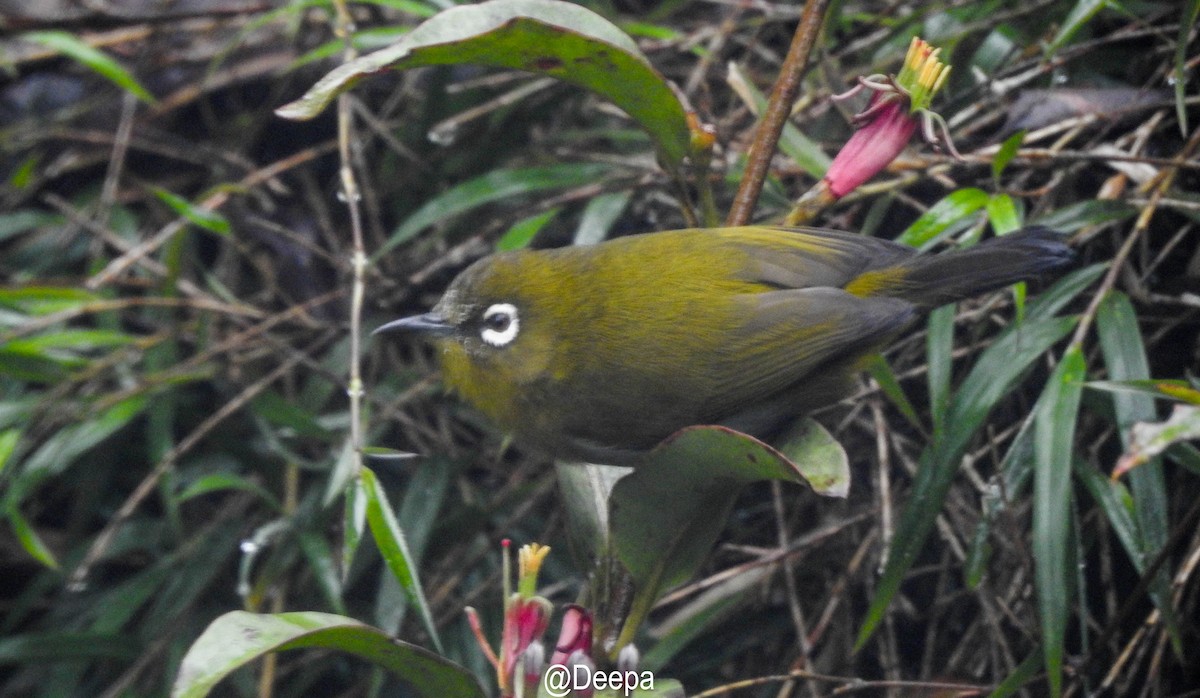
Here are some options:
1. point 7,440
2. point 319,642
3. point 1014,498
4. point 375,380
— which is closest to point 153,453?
point 7,440

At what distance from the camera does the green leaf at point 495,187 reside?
2.76m

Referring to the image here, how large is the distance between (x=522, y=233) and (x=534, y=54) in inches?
41.7

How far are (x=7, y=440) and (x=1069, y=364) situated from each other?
2.41m

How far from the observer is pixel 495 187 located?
2768 mm

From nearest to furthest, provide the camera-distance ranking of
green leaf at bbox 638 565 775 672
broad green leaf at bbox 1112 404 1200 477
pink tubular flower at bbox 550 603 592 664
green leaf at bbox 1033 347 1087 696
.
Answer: broad green leaf at bbox 1112 404 1200 477, pink tubular flower at bbox 550 603 592 664, green leaf at bbox 1033 347 1087 696, green leaf at bbox 638 565 775 672

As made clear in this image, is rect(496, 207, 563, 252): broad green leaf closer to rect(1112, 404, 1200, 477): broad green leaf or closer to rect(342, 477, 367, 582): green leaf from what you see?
rect(342, 477, 367, 582): green leaf

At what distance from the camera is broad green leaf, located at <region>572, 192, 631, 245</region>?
2.68 meters

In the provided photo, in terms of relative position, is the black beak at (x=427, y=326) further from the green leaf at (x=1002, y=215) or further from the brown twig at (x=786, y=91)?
the green leaf at (x=1002, y=215)

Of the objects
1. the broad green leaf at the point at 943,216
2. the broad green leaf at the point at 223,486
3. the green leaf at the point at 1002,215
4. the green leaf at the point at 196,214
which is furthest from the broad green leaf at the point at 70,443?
the green leaf at the point at 1002,215

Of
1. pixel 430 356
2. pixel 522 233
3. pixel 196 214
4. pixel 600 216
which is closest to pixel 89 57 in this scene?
pixel 196 214

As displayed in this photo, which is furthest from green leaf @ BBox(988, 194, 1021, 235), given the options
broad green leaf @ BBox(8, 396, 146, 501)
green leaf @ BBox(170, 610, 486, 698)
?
broad green leaf @ BBox(8, 396, 146, 501)

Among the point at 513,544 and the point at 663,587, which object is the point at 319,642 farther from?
the point at 513,544

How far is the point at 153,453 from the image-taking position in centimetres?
293

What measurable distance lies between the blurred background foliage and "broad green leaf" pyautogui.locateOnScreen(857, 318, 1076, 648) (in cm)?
2
